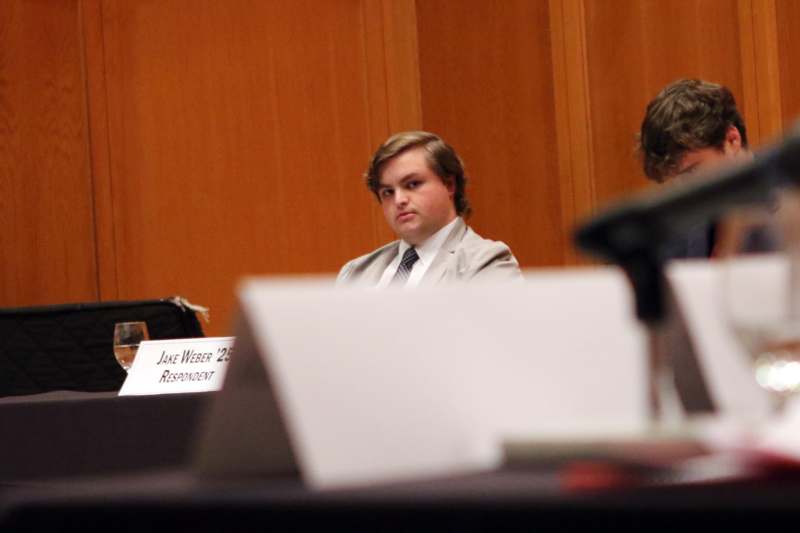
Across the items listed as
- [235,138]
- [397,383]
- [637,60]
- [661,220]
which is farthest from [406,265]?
[661,220]

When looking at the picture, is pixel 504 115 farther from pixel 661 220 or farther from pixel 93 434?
pixel 661 220

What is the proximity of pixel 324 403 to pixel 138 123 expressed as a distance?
5.84 meters

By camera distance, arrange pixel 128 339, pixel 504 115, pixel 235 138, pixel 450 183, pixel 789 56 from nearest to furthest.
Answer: pixel 128 339, pixel 450 183, pixel 789 56, pixel 504 115, pixel 235 138

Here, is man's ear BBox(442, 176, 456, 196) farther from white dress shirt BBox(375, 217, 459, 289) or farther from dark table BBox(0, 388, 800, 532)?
dark table BBox(0, 388, 800, 532)

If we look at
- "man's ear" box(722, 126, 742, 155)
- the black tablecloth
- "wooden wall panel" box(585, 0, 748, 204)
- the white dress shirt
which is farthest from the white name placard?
"wooden wall panel" box(585, 0, 748, 204)

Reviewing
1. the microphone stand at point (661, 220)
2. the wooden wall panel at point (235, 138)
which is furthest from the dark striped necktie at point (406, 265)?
the microphone stand at point (661, 220)

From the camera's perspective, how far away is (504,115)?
6.25 meters

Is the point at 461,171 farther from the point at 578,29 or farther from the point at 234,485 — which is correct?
the point at 234,485

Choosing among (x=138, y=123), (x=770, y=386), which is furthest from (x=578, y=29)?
(x=770, y=386)

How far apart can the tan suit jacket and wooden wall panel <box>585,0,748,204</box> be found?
5.23 feet

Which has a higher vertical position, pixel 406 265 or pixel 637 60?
pixel 637 60

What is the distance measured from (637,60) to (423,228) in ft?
6.29

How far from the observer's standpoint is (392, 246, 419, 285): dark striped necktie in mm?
4215

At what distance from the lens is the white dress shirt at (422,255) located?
166 inches
